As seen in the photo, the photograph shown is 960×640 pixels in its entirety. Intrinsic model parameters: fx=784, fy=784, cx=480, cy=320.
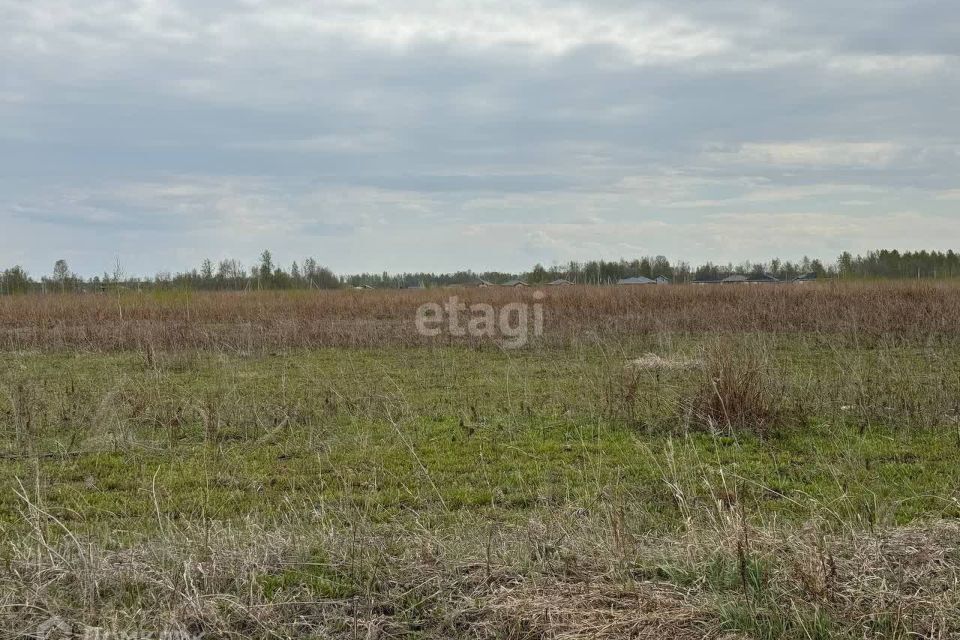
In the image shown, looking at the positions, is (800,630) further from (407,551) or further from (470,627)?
(407,551)

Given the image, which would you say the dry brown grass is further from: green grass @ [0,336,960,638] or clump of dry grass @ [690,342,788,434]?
clump of dry grass @ [690,342,788,434]

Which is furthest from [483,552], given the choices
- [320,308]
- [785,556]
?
[320,308]

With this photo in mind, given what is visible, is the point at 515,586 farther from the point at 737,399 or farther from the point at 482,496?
the point at 737,399

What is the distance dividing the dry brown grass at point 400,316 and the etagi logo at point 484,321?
0.41m

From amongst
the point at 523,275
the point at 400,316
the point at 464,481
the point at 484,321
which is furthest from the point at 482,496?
the point at 523,275

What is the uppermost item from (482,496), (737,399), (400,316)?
(400,316)

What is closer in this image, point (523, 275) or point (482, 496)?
point (482, 496)

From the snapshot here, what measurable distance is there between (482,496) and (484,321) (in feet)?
43.0

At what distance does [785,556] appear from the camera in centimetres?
300

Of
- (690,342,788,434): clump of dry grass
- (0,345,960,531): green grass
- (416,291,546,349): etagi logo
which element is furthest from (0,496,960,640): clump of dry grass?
(416,291,546,349): etagi logo

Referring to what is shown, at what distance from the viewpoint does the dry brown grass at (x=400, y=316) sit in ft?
46.3

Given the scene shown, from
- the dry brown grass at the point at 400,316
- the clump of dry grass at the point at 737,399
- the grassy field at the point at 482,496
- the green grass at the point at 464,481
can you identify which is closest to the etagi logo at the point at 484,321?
Answer: the dry brown grass at the point at 400,316

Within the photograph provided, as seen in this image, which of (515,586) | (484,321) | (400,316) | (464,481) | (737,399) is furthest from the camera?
(400,316)

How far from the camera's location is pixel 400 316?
2038 centimetres
